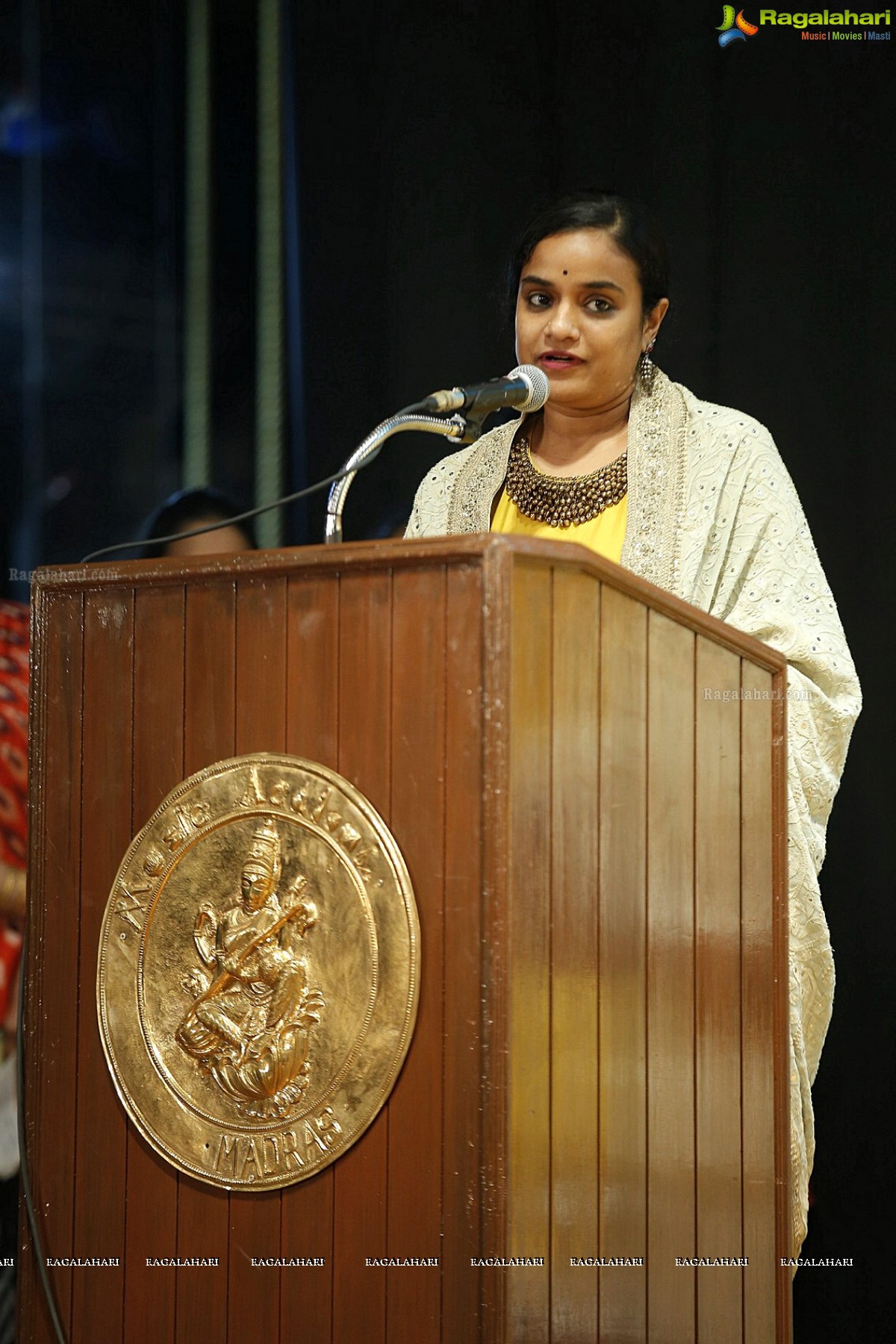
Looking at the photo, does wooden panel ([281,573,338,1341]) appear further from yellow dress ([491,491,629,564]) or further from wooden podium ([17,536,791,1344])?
yellow dress ([491,491,629,564])

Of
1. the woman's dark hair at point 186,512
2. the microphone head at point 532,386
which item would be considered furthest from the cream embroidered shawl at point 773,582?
the woman's dark hair at point 186,512

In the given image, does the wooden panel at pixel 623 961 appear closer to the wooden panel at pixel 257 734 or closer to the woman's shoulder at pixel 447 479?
the wooden panel at pixel 257 734

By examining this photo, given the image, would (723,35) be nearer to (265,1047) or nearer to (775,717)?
(775,717)

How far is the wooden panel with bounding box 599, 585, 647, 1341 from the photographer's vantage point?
141 centimetres

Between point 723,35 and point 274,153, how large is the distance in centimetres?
84

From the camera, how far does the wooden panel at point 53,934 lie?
1508 millimetres

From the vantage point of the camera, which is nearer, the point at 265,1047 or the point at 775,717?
the point at 265,1047

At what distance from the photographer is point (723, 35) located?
2691 mm

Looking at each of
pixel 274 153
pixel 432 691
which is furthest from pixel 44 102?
pixel 432 691

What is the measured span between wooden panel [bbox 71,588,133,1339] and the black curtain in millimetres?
1325

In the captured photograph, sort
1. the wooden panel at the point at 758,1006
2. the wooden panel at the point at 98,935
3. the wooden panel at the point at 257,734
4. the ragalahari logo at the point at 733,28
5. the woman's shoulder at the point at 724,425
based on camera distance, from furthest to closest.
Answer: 1. the ragalahari logo at the point at 733,28
2. the woman's shoulder at the point at 724,425
3. the wooden panel at the point at 758,1006
4. the wooden panel at the point at 98,935
5. the wooden panel at the point at 257,734

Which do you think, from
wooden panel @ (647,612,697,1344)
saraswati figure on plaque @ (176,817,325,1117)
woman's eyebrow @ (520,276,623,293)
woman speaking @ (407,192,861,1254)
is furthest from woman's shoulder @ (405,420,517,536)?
saraswati figure on plaque @ (176,817,325,1117)

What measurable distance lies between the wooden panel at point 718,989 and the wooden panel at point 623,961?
0.15m

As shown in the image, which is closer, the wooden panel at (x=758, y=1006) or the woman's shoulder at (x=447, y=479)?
the wooden panel at (x=758, y=1006)
